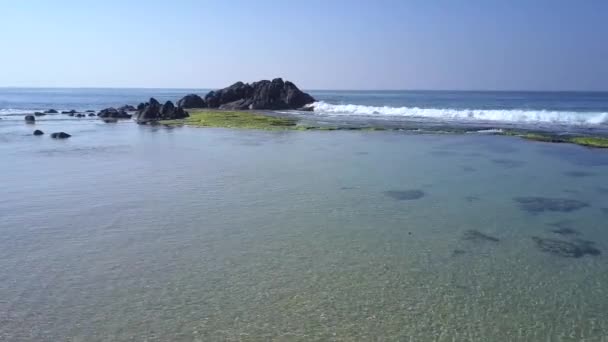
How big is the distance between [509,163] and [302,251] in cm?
1804

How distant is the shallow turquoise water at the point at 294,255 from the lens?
8656mm

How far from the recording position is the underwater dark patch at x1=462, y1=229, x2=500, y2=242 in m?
13.4

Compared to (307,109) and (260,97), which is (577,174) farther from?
(260,97)

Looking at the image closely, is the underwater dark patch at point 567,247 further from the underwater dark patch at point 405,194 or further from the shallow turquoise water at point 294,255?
the underwater dark patch at point 405,194

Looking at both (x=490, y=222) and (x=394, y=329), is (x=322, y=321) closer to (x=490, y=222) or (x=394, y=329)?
(x=394, y=329)

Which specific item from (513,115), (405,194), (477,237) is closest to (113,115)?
(513,115)

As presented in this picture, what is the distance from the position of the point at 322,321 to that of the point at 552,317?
14.0 feet

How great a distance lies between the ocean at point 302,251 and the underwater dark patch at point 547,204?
0.37 feet

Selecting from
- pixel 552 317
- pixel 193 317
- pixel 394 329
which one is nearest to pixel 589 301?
pixel 552 317

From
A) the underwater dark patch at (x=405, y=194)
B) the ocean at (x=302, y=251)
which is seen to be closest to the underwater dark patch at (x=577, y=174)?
the ocean at (x=302, y=251)

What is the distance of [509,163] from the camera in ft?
86.6

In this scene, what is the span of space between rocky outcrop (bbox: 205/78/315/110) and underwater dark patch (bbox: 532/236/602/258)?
3060 inches

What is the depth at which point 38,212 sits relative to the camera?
1552cm

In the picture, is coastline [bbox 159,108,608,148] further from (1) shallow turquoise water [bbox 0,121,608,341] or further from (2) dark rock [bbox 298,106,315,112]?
(2) dark rock [bbox 298,106,315,112]
